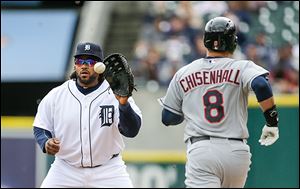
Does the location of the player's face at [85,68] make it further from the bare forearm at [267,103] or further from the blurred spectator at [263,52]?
the blurred spectator at [263,52]

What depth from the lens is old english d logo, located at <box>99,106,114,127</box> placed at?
21.2 ft

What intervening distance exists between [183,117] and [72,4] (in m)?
7.30

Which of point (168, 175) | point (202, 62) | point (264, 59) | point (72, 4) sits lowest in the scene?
point (168, 175)

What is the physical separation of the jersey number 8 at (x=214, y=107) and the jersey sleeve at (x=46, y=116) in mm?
1371

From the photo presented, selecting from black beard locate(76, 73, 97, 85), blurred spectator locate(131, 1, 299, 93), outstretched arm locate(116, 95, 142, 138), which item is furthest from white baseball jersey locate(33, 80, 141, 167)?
blurred spectator locate(131, 1, 299, 93)

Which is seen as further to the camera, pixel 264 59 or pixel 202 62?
pixel 264 59

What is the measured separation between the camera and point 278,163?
10227 mm

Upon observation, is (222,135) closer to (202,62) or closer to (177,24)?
(202,62)

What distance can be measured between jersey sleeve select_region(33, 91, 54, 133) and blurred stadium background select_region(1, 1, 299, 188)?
3734 mm

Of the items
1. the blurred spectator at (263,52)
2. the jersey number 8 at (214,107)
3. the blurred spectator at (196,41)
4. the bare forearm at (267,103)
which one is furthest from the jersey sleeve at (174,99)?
the blurred spectator at (263,52)

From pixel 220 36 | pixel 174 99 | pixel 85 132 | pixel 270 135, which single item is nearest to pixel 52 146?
pixel 85 132

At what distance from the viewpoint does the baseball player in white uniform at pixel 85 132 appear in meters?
6.45

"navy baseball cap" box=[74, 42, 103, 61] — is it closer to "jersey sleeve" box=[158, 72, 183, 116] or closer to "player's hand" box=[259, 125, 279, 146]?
"jersey sleeve" box=[158, 72, 183, 116]

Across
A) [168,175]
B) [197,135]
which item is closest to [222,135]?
[197,135]
